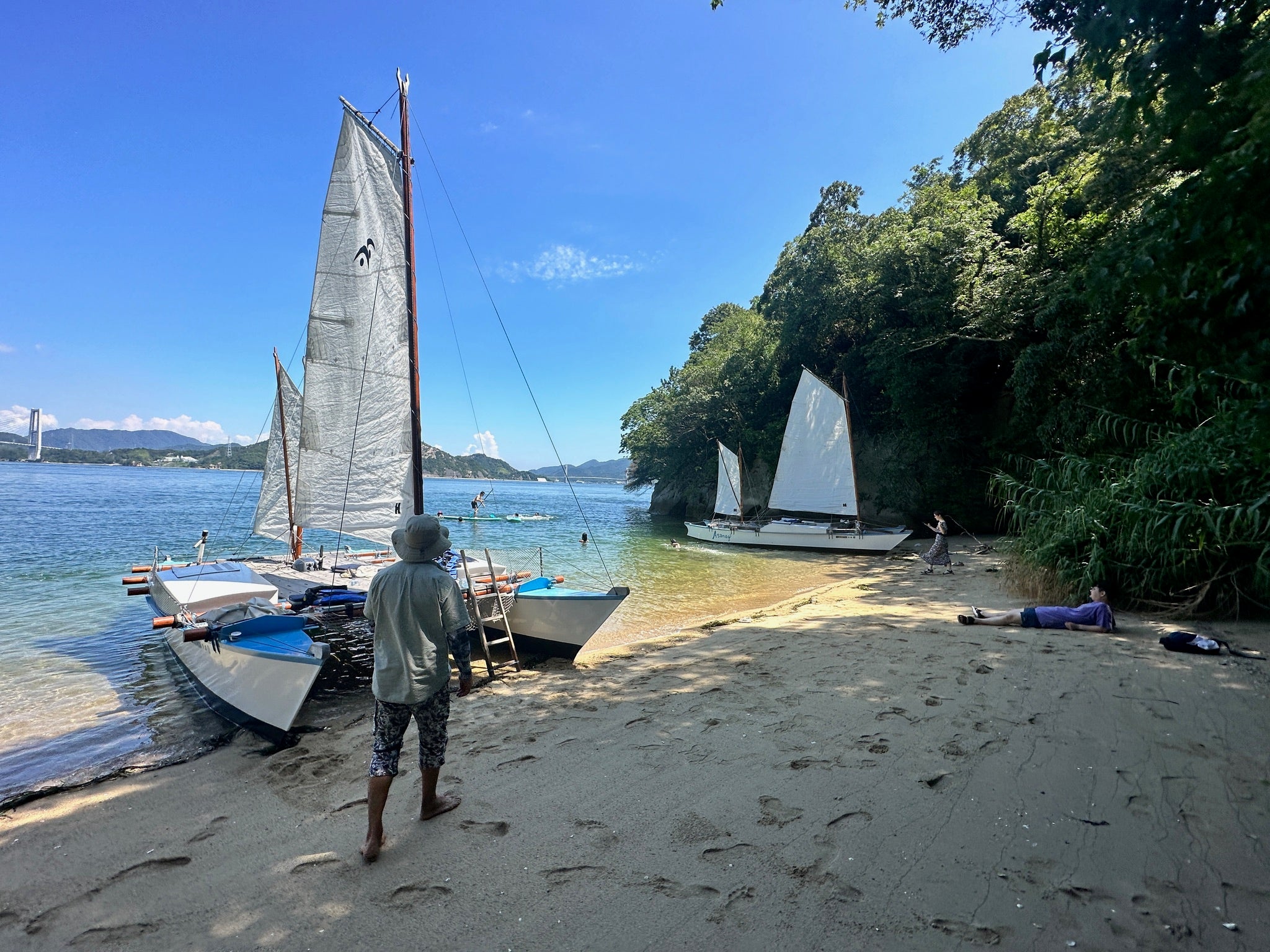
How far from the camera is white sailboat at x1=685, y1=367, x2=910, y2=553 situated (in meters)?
20.5

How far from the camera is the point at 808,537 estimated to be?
22.2m

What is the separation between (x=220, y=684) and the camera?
6234 millimetres

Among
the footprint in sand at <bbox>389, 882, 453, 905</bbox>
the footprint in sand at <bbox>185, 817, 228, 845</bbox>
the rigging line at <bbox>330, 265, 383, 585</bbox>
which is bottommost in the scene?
the footprint in sand at <bbox>185, 817, 228, 845</bbox>

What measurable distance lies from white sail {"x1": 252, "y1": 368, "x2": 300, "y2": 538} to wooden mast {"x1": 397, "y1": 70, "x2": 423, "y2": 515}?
6976 mm

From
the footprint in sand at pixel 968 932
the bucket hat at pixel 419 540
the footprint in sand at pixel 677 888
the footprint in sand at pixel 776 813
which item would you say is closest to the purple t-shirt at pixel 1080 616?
the footprint in sand at pixel 776 813

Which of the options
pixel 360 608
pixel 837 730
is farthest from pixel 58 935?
pixel 360 608

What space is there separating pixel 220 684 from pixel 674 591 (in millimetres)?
10075

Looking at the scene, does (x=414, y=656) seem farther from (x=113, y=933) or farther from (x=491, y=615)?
(x=491, y=615)

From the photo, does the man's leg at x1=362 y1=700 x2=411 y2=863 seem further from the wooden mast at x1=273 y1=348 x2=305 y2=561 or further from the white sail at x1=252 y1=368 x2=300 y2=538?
the white sail at x1=252 y1=368 x2=300 y2=538

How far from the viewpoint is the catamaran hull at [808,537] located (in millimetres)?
20156

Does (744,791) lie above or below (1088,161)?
below

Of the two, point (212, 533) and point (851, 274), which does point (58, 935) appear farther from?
point (212, 533)

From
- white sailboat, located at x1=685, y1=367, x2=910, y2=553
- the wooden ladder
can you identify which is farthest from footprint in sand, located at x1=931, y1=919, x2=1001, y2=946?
white sailboat, located at x1=685, y1=367, x2=910, y2=553

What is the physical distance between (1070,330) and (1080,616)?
13.2 meters
